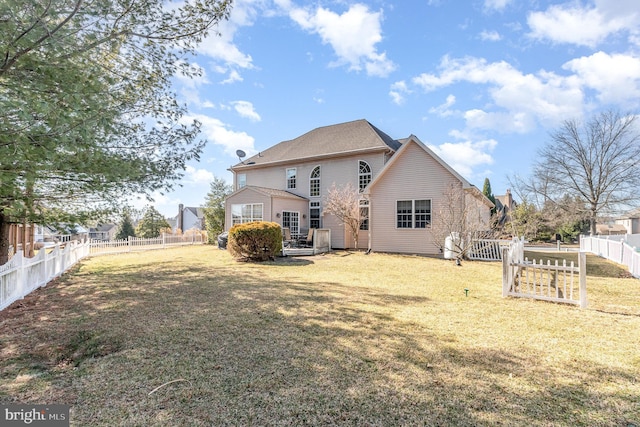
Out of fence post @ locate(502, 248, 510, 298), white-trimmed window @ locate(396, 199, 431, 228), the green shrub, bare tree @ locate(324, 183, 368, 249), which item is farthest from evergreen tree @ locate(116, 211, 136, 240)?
fence post @ locate(502, 248, 510, 298)

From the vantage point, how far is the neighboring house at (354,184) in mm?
15422

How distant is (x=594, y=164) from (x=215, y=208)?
33.9m

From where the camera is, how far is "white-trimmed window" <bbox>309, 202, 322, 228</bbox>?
20217mm

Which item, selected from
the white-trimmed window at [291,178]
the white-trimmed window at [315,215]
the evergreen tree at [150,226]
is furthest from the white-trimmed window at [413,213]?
the evergreen tree at [150,226]

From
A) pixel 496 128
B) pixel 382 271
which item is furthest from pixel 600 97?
pixel 382 271

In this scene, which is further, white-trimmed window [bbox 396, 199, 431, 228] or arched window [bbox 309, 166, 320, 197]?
arched window [bbox 309, 166, 320, 197]

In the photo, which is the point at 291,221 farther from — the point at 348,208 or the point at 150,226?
the point at 150,226

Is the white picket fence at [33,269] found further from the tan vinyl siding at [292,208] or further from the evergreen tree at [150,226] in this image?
the evergreen tree at [150,226]

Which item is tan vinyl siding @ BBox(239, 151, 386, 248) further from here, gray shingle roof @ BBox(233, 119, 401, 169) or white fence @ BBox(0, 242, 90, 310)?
white fence @ BBox(0, 242, 90, 310)

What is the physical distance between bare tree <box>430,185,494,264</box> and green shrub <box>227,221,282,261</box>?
7.74m

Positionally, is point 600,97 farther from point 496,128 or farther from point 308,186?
point 308,186

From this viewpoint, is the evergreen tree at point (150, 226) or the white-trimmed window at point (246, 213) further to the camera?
the evergreen tree at point (150, 226)

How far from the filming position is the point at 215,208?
27.3m

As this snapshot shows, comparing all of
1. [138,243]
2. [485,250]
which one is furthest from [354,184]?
[138,243]
